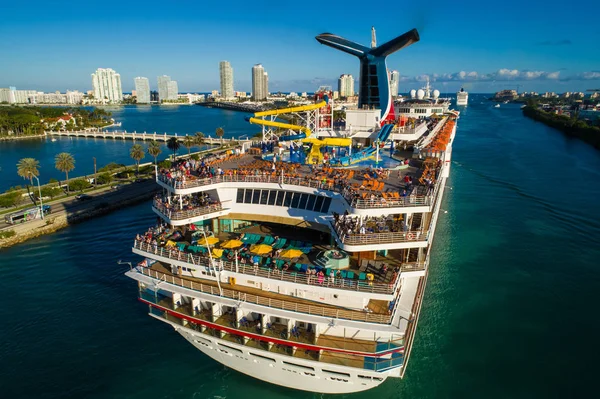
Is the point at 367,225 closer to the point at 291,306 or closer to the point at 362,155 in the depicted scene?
the point at 291,306

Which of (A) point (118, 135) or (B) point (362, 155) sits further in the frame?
(A) point (118, 135)

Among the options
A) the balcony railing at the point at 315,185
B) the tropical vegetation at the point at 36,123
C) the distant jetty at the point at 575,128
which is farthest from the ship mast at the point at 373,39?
the tropical vegetation at the point at 36,123

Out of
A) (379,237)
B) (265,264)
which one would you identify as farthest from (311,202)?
(379,237)

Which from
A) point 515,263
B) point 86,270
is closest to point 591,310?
point 515,263

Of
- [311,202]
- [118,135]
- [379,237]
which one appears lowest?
[379,237]

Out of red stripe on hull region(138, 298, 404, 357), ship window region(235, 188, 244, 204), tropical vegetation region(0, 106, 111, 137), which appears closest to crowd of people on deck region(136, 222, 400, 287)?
red stripe on hull region(138, 298, 404, 357)

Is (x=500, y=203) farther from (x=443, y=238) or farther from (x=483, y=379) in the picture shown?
(x=483, y=379)

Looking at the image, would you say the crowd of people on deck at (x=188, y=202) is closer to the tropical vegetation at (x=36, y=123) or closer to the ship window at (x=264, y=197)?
the ship window at (x=264, y=197)
